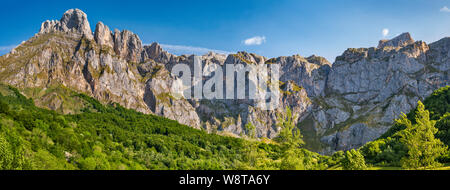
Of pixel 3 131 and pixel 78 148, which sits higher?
pixel 3 131

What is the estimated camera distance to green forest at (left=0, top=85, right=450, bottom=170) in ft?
117

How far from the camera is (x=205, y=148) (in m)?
167

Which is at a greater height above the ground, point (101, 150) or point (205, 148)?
point (101, 150)

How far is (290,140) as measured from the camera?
32.6m

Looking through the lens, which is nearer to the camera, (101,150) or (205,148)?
(101,150)

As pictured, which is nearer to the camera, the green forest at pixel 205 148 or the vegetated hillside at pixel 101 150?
the green forest at pixel 205 148

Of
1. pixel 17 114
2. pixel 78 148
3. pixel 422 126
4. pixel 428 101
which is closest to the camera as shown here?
pixel 422 126

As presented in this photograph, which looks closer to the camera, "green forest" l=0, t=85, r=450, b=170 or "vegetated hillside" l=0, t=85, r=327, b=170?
"green forest" l=0, t=85, r=450, b=170

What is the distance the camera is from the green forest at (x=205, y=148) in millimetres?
35750
